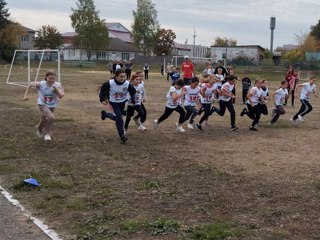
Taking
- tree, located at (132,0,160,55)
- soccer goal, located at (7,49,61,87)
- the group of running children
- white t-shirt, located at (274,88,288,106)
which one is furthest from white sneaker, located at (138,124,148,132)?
tree, located at (132,0,160,55)

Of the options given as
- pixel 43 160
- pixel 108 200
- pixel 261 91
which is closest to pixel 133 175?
pixel 108 200

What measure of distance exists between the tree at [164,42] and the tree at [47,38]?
21.1m

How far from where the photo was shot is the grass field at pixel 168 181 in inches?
215

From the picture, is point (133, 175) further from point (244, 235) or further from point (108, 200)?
point (244, 235)

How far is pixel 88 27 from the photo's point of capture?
9619cm

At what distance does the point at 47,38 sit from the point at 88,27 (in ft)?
29.9

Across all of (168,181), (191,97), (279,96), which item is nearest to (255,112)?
(279,96)

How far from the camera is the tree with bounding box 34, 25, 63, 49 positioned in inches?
3888

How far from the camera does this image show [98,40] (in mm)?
96625

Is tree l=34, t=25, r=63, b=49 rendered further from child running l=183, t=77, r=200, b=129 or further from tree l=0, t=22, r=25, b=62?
child running l=183, t=77, r=200, b=129

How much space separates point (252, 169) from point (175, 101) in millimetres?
4539

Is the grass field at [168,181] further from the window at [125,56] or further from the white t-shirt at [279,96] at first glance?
the window at [125,56]

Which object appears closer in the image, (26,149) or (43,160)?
(43,160)

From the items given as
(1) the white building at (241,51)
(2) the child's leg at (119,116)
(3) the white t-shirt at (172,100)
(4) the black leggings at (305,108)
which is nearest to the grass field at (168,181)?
(2) the child's leg at (119,116)
